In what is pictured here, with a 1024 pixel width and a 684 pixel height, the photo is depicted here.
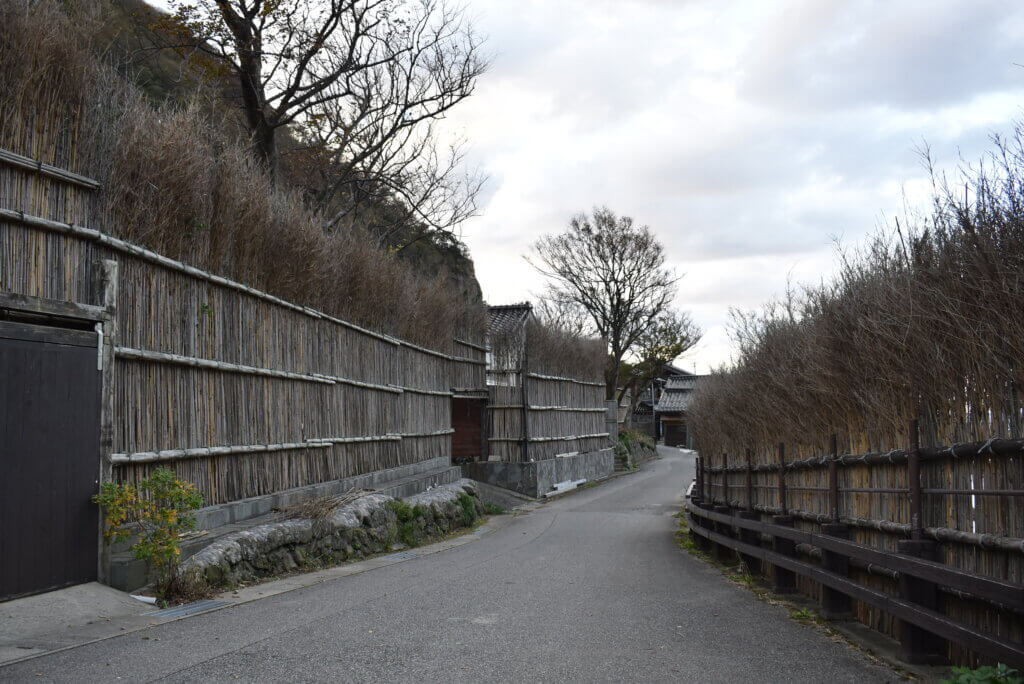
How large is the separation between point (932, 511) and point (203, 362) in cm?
739

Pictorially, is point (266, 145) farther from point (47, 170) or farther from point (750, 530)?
point (750, 530)

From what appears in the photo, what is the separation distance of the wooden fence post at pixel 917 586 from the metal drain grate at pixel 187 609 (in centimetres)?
562

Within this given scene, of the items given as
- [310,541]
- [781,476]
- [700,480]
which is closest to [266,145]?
[310,541]

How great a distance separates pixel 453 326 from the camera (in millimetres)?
22391

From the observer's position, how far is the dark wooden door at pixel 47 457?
6.89m

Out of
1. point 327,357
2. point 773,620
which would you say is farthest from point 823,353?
point 327,357

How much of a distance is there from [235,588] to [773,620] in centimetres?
524

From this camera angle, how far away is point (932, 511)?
5676mm

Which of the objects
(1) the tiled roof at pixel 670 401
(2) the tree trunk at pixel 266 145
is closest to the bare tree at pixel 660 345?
(1) the tiled roof at pixel 670 401

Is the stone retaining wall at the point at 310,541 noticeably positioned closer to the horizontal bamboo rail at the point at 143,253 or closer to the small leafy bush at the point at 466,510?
the small leafy bush at the point at 466,510

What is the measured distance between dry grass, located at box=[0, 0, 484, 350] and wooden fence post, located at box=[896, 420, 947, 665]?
287 inches

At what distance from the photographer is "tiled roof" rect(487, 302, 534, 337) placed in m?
27.5

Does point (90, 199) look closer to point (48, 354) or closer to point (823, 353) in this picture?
point (48, 354)

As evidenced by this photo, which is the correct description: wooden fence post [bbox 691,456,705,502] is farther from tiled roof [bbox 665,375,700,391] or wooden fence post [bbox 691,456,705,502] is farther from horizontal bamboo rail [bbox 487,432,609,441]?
tiled roof [bbox 665,375,700,391]
